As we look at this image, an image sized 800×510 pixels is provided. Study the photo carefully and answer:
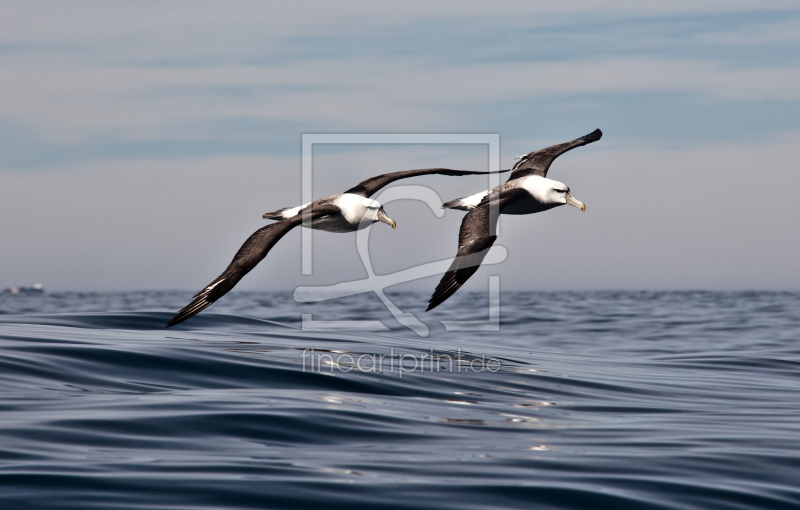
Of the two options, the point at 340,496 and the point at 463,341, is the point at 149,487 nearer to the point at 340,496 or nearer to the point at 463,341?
the point at 340,496

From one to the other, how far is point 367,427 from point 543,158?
8892mm

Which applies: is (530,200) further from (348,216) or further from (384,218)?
(348,216)

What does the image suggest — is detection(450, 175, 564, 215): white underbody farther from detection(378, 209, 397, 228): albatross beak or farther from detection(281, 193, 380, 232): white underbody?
detection(281, 193, 380, 232): white underbody

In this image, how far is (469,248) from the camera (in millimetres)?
10594

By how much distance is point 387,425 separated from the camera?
9.00 meters

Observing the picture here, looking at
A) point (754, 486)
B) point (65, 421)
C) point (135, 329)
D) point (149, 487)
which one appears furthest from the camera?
point (135, 329)

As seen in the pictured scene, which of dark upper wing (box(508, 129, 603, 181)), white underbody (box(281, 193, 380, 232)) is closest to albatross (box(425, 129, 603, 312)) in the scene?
dark upper wing (box(508, 129, 603, 181))

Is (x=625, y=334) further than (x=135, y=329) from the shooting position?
Yes

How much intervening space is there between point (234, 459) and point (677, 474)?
13.8 ft

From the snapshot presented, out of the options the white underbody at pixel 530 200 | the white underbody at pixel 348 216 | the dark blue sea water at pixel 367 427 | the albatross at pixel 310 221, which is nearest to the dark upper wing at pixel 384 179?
the albatross at pixel 310 221

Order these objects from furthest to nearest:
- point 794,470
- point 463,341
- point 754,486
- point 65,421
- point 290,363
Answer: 1. point 463,341
2. point 290,363
3. point 65,421
4. point 794,470
5. point 754,486

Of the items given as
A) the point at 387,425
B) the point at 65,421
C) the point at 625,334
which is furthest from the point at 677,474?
the point at 625,334

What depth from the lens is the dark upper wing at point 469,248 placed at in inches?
405

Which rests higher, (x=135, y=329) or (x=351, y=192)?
(x=351, y=192)
